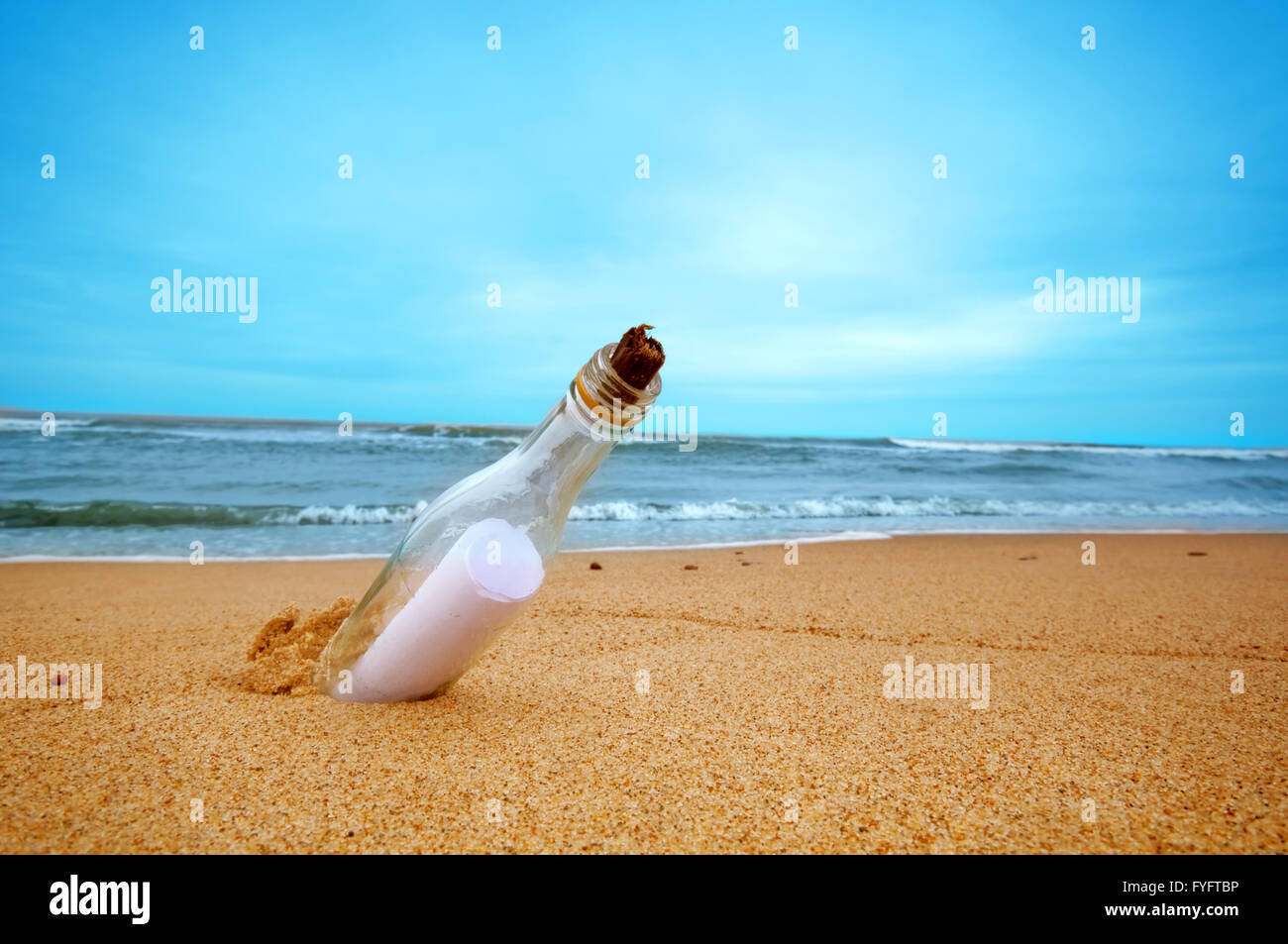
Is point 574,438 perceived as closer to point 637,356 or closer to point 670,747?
point 637,356

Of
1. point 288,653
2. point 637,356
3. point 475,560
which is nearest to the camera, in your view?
point 637,356

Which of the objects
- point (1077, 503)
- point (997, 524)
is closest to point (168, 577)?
point (997, 524)

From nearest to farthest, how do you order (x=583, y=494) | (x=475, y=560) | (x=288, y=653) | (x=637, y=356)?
(x=637, y=356) → (x=475, y=560) → (x=288, y=653) → (x=583, y=494)

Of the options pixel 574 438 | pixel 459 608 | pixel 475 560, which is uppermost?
pixel 574 438

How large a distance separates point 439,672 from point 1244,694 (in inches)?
93.6

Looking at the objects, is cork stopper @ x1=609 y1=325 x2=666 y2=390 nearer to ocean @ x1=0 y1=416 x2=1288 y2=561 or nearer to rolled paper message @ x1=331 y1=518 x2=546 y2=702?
rolled paper message @ x1=331 y1=518 x2=546 y2=702

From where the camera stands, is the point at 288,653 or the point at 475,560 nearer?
the point at 475,560

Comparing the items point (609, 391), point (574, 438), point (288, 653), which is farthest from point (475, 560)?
point (288, 653)

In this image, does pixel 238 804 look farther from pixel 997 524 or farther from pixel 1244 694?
pixel 997 524

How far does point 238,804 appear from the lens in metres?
1.30

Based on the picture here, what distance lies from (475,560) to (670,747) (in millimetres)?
593

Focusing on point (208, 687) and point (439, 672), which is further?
point (208, 687)

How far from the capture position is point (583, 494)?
11344mm

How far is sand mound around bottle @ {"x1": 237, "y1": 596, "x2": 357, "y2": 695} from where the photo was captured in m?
1.92
